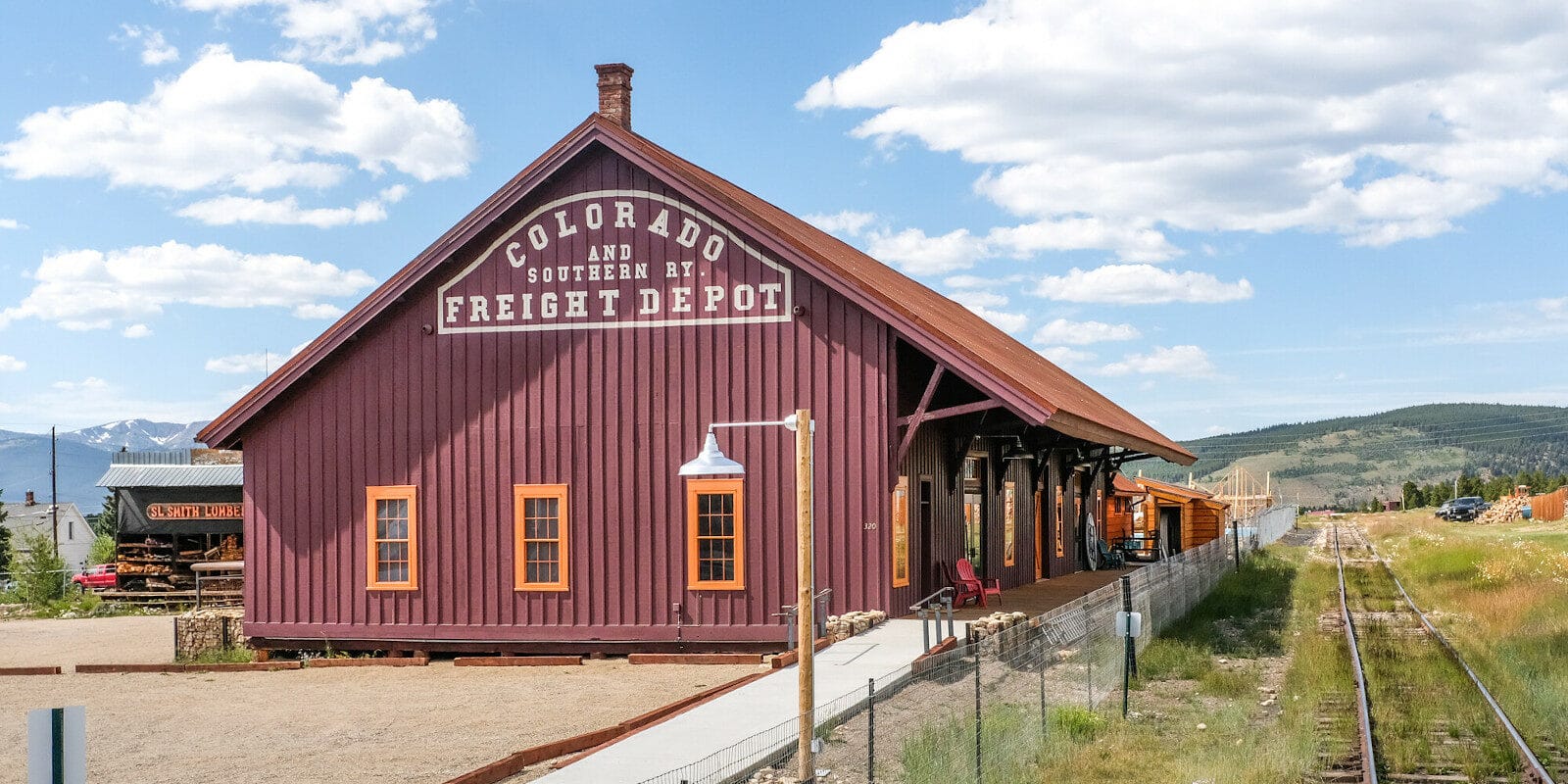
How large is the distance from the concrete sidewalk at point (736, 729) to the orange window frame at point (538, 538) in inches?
203

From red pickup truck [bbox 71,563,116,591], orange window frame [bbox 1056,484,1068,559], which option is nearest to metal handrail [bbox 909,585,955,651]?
orange window frame [bbox 1056,484,1068,559]

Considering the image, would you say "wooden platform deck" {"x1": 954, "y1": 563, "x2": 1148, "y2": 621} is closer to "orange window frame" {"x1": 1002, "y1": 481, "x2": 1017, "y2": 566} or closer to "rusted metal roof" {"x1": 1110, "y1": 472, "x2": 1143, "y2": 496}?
"orange window frame" {"x1": 1002, "y1": 481, "x2": 1017, "y2": 566}

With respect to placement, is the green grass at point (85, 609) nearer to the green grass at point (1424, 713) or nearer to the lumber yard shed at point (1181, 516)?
the green grass at point (1424, 713)

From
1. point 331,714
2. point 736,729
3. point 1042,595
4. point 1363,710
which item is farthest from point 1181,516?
point 736,729

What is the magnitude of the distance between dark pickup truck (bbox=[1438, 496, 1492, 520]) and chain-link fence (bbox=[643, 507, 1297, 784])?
77.4 m

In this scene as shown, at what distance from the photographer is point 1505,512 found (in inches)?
3307

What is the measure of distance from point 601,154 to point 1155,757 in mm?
12563

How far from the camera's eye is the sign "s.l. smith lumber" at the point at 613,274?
21.4 meters

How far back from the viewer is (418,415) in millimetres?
22625

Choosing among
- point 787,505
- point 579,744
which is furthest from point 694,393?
point 579,744

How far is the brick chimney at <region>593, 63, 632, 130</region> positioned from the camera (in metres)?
24.5

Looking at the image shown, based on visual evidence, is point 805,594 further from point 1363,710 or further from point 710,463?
point 1363,710

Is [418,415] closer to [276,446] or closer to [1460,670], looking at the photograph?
[276,446]

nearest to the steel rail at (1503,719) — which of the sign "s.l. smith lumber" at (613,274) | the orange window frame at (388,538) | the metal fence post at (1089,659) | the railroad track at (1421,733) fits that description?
the railroad track at (1421,733)
